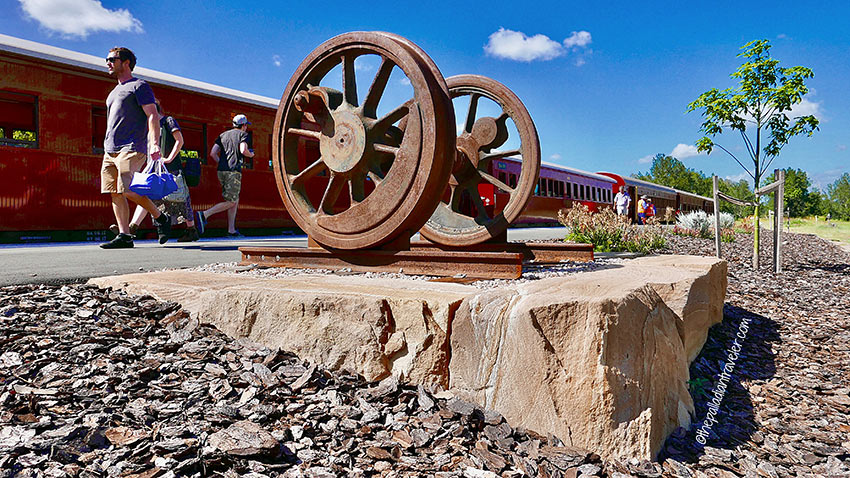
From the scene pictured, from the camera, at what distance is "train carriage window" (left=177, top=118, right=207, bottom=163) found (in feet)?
32.4

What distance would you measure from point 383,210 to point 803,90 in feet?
22.9

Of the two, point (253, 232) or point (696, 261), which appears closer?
point (696, 261)

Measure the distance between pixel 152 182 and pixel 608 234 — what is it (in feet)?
21.2

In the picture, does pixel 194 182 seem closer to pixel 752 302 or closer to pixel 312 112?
pixel 312 112

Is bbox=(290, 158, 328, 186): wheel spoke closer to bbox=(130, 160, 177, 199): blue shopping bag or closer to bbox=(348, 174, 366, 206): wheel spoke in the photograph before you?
bbox=(348, 174, 366, 206): wheel spoke

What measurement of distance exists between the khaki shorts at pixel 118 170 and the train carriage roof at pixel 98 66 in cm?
349

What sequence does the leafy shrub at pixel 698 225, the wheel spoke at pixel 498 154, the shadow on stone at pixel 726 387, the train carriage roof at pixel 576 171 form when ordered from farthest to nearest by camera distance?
the train carriage roof at pixel 576 171 < the leafy shrub at pixel 698 225 < the wheel spoke at pixel 498 154 < the shadow on stone at pixel 726 387

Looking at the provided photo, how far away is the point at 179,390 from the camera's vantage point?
211cm

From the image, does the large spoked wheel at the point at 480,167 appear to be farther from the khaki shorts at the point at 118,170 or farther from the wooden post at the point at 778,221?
the wooden post at the point at 778,221

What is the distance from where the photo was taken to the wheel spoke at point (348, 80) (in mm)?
3617

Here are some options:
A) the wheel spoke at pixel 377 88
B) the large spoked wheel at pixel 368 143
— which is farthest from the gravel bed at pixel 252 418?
the wheel spoke at pixel 377 88

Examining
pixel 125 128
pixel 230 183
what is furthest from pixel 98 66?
pixel 125 128

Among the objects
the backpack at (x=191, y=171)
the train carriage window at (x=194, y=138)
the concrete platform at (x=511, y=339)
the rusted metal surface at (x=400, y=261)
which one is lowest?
the concrete platform at (x=511, y=339)

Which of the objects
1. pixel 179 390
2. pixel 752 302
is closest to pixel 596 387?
pixel 179 390
